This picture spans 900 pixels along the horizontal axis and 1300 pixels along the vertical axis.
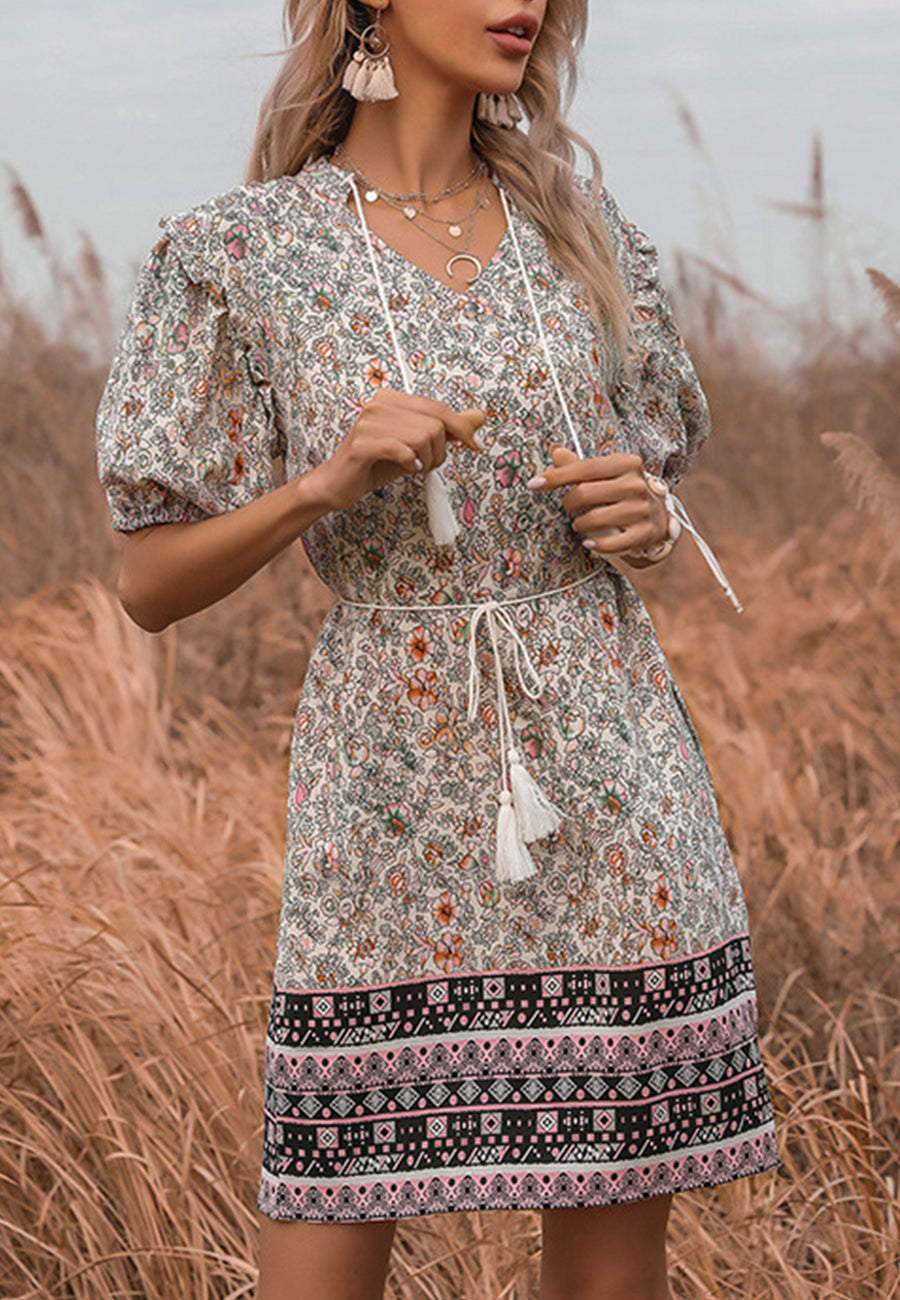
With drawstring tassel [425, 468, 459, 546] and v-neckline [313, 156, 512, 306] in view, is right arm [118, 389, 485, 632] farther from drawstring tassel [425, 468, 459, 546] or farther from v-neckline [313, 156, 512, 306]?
v-neckline [313, 156, 512, 306]

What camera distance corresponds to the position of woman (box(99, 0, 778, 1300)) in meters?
1.74

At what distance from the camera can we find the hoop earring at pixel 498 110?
1938 mm

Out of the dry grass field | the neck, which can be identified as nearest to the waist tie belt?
the neck

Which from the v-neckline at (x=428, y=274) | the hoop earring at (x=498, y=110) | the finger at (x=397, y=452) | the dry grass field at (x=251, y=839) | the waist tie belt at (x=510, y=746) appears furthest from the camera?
the dry grass field at (x=251, y=839)

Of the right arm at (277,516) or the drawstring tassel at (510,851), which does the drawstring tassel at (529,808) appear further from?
the right arm at (277,516)

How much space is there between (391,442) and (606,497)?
242 mm

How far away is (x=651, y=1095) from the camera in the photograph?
1760mm

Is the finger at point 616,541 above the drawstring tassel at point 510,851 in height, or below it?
above

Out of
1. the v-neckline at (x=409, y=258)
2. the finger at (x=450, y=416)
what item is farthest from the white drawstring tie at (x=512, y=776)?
the v-neckline at (x=409, y=258)

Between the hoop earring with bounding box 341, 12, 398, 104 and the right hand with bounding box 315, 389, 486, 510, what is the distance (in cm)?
40

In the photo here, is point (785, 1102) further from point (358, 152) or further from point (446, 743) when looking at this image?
point (358, 152)

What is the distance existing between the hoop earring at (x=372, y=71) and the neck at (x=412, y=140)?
0.07ft

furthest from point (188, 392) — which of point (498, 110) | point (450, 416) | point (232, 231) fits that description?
point (498, 110)

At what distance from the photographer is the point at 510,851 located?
1.67 metres
